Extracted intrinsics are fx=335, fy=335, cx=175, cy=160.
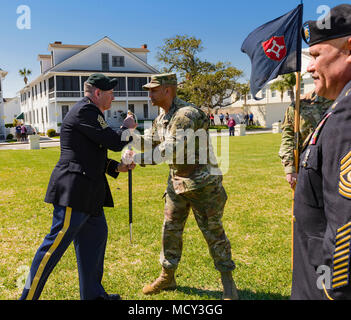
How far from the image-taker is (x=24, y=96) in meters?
59.0

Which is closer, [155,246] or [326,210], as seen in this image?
[326,210]

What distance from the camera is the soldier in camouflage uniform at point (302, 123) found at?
4621 mm

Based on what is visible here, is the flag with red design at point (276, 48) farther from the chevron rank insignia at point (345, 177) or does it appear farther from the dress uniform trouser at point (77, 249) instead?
the chevron rank insignia at point (345, 177)

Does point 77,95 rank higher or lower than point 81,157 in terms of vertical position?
higher

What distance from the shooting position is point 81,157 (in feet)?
10.8

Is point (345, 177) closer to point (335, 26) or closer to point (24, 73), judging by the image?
point (335, 26)

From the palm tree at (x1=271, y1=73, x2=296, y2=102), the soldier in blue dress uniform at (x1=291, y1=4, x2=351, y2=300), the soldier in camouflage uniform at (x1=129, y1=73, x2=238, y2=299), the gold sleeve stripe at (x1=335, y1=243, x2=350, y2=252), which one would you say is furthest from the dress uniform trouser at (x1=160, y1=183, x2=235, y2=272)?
the palm tree at (x1=271, y1=73, x2=296, y2=102)

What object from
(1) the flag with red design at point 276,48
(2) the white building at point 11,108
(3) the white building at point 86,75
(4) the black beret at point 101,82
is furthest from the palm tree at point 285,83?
(2) the white building at point 11,108

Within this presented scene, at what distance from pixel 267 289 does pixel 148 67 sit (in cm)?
4561

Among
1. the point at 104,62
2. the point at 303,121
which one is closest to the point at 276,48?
the point at 303,121

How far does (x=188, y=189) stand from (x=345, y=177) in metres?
2.35

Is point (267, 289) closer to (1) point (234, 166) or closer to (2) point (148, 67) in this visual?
(1) point (234, 166)

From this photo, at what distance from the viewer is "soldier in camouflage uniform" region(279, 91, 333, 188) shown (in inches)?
182
